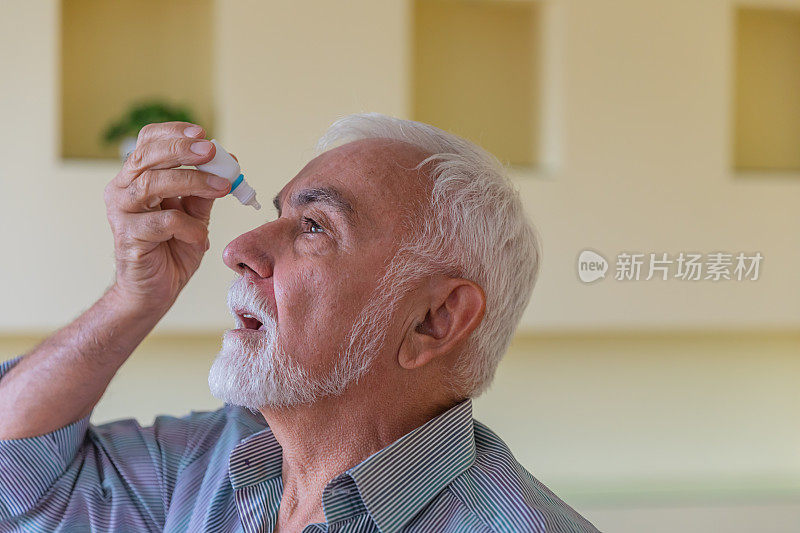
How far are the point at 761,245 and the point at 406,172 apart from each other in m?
1.89

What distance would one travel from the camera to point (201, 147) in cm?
122

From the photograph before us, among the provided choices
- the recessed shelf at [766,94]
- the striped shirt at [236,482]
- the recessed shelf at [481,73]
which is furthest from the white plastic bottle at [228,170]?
the recessed shelf at [766,94]

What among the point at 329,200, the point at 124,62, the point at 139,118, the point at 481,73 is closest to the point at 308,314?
the point at 329,200

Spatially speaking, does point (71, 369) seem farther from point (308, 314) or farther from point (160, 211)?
point (308, 314)

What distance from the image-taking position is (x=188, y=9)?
8.70ft

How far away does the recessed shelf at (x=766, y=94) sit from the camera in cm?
299

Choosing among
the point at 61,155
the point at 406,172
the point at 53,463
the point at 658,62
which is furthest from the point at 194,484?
the point at 658,62

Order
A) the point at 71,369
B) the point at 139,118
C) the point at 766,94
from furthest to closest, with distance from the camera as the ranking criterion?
the point at 766,94 → the point at 139,118 → the point at 71,369

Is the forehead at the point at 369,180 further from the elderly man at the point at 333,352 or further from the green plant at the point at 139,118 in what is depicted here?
the green plant at the point at 139,118

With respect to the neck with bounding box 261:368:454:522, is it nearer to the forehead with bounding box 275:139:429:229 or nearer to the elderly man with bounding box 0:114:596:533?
the elderly man with bounding box 0:114:596:533

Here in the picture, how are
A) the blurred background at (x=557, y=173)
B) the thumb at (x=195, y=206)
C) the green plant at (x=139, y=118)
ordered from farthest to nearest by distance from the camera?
1. the green plant at (x=139, y=118)
2. the blurred background at (x=557, y=173)
3. the thumb at (x=195, y=206)

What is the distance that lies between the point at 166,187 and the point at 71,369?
1.29 feet

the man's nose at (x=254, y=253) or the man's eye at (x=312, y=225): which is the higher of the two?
the man's eye at (x=312, y=225)

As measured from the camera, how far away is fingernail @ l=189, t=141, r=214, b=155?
1.21 metres
